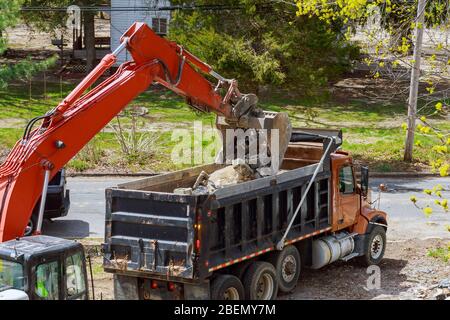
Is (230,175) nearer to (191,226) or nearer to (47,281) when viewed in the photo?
(191,226)

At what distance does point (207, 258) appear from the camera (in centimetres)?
1302

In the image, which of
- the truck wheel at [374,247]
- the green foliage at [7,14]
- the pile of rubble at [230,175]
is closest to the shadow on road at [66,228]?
the green foliage at [7,14]

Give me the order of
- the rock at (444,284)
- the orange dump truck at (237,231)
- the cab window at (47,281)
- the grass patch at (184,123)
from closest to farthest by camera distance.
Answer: the cab window at (47,281) → the orange dump truck at (237,231) → the rock at (444,284) → the grass patch at (184,123)

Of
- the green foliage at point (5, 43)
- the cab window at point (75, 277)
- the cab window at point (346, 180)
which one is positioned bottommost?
the cab window at point (75, 277)

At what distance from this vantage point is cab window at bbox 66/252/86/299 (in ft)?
38.0

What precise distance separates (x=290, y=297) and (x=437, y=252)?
4.27 metres

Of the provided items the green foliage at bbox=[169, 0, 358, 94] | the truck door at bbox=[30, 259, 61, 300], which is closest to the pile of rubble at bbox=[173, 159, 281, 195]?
the truck door at bbox=[30, 259, 61, 300]

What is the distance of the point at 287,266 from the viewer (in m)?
15.2

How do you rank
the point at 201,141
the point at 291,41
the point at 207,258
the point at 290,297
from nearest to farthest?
the point at 207,258 → the point at 290,297 → the point at 291,41 → the point at 201,141

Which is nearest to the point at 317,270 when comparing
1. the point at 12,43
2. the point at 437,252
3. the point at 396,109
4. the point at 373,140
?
the point at 437,252

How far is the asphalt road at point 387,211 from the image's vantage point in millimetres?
20078

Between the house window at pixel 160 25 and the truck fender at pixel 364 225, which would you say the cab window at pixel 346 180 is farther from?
the house window at pixel 160 25

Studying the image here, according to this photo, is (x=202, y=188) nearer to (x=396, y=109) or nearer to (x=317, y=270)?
(x=317, y=270)

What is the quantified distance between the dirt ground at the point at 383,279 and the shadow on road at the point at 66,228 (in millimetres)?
2519
